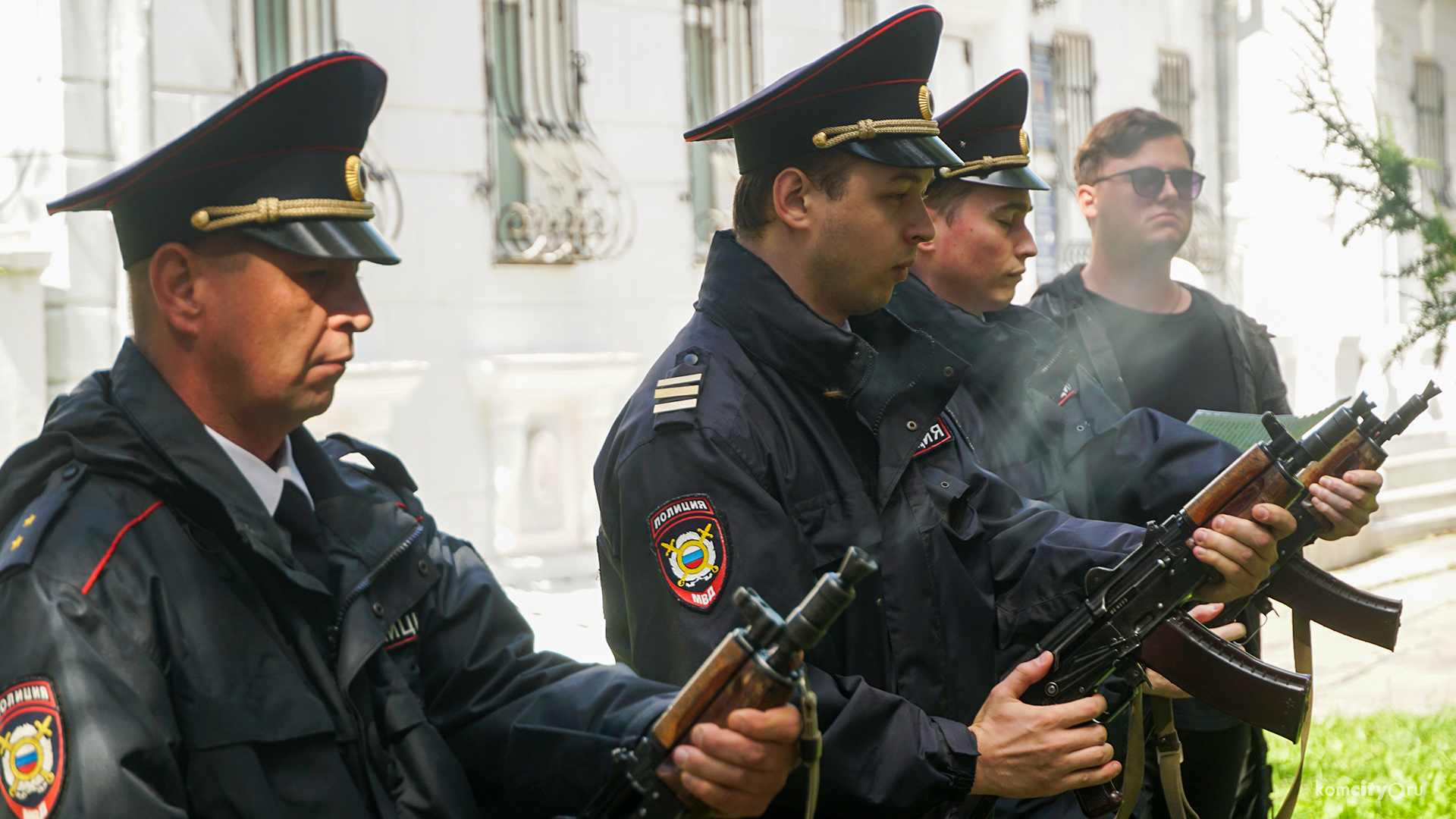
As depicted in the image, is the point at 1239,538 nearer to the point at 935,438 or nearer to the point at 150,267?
the point at 935,438

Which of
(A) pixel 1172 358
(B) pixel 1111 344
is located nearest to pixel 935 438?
(B) pixel 1111 344

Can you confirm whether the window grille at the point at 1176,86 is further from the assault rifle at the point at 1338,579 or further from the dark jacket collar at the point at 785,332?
the dark jacket collar at the point at 785,332

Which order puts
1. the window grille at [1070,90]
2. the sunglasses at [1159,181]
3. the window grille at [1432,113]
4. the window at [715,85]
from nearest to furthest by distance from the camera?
the sunglasses at [1159,181]
the window at [715,85]
the window grille at [1070,90]
the window grille at [1432,113]

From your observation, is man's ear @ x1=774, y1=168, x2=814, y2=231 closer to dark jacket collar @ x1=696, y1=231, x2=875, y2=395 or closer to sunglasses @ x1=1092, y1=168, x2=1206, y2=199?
dark jacket collar @ x1=696, y1=231, x2=875, y2=395

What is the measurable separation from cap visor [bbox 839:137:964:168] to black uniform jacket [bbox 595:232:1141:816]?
26 centimetres

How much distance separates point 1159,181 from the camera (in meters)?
3.77

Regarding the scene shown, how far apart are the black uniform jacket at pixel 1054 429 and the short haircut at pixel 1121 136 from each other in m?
0.89

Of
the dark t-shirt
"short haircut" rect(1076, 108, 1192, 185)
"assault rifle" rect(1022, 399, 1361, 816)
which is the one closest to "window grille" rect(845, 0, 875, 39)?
"short haircut" rect(1076, 108, 1192, 185)

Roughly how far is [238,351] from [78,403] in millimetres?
196

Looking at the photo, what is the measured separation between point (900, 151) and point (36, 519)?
4.61 feet

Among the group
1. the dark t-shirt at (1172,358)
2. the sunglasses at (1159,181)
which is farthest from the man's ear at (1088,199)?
the dark t-shirt at (1172,358)

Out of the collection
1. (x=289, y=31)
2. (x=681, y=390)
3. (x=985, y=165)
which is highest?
(x=289, y=31)

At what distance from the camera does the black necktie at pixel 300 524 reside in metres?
1.83

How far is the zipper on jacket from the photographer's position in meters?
1.73
